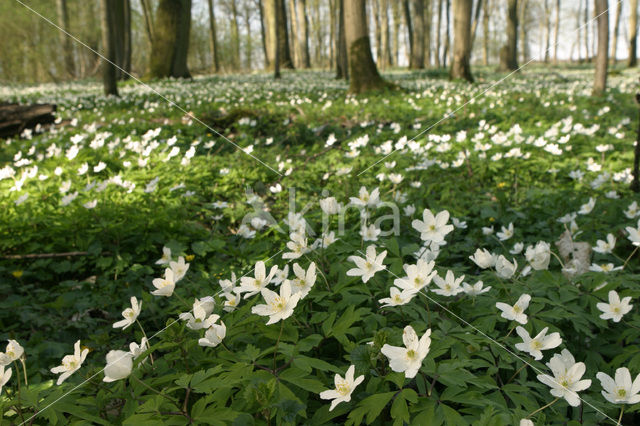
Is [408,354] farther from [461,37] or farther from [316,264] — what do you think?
[461,37]

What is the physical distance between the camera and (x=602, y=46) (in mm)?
7715


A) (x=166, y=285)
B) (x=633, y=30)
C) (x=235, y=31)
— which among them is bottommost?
(x=166, y=285)

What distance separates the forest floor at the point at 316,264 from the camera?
47.3 inches

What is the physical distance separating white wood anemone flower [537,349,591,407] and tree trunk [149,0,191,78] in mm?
14955

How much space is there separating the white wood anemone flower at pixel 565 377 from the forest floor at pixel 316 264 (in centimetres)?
8

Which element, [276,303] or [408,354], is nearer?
A: [408,354]

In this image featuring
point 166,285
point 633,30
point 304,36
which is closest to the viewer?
point 166,285

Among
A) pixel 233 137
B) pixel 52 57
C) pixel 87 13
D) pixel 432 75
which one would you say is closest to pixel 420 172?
pixel 233 137

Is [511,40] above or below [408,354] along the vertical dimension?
above

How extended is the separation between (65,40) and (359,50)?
52.5 ft

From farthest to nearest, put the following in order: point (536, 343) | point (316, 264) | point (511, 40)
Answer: point (511, 40) → point (316, 264) → point (536, 343)

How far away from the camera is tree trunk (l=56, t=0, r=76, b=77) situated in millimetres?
15336

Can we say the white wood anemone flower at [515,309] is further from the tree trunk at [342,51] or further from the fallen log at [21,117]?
the tree trunk at [342,51]

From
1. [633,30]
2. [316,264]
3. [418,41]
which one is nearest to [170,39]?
[418,41]
